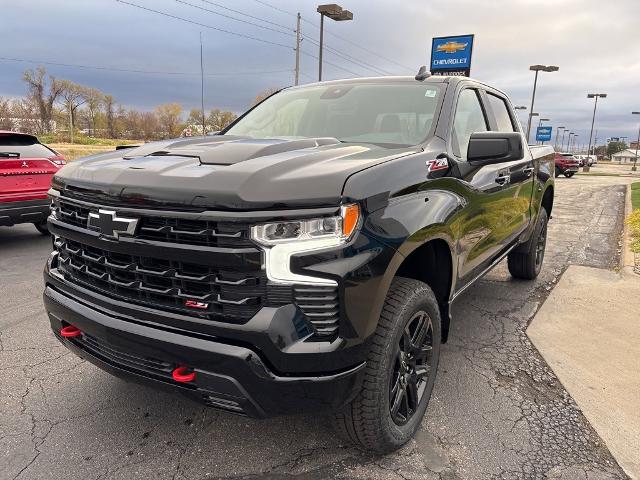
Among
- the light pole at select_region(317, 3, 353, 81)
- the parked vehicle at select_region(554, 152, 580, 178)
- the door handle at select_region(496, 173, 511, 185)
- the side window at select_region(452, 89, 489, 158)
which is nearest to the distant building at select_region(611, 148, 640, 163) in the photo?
the parked vehicle at select_region(554, 152, 580, 178)

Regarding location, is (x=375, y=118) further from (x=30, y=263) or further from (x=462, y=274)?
(x=30, y=263)

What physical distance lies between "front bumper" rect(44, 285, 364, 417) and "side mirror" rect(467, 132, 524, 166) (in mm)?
1506

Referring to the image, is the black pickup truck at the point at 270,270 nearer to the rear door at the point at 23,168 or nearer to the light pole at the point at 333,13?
the rear door at the point at 23,168

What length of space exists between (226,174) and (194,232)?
0.87ft

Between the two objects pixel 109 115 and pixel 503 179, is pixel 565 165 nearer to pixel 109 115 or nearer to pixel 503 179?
pixel 503 179

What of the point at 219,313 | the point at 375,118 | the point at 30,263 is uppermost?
the point at 375,118

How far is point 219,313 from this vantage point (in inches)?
75.4

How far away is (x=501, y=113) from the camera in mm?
4359

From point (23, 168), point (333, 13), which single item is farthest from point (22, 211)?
point (333, 13)

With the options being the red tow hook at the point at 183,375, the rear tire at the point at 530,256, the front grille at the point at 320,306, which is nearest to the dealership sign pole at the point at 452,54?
the rear tire at the point at 530,256

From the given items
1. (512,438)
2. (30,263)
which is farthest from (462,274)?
(30,263)

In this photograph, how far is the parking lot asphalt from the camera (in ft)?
7.68

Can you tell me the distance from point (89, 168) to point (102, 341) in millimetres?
816

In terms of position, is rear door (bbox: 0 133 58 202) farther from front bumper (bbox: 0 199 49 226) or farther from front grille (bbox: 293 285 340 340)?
front grille (bbox: 293 285 340 340)
